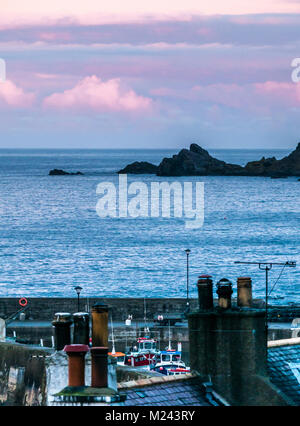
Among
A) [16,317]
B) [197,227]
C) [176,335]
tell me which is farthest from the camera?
[197,227]

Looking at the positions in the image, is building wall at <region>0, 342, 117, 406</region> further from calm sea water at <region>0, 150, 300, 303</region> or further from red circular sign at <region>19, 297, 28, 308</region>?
calm sea water at <region>0, 150, 300, 303</region>

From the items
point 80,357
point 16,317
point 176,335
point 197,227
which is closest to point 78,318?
point 80,357

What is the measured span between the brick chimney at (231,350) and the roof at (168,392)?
0.35 m

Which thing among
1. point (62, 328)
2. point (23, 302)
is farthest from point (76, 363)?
point (23, 302)

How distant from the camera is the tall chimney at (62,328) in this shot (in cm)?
2277

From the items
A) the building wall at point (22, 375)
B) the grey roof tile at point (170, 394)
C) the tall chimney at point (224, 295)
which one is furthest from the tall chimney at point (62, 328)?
the building wall at point (22, 375)

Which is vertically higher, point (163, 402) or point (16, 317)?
point (163, 402)

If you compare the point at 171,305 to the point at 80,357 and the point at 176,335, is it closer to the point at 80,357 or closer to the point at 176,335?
the point at 176,335

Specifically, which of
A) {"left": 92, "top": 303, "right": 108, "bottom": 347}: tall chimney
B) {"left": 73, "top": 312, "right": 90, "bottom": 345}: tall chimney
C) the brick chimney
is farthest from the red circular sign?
{"left": 92, "top": 303, "right": 108, "bottom": 347}: tall chimney

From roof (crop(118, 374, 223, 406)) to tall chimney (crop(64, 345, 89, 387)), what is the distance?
1.68 metres

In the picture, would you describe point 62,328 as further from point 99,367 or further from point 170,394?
point 99,367

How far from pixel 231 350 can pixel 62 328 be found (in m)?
3.27
